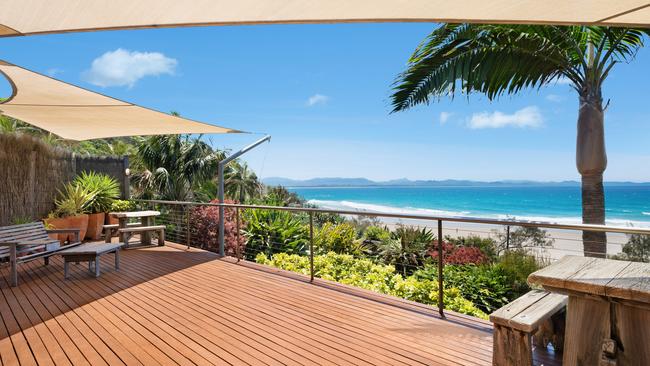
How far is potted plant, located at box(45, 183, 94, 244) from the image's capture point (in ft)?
23.2

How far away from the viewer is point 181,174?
14820mm

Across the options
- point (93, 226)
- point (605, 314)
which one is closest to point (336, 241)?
point (93, 226)

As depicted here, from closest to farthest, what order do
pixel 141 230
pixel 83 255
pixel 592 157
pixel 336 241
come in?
pixel 83 255, pixel 592 157, pixel 141 230, pixel 336 241

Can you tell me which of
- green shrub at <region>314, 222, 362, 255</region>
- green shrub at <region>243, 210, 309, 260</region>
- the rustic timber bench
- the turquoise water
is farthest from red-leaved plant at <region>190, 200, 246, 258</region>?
the turquoise water

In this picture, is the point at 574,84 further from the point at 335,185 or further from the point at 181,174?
the point at 335,185

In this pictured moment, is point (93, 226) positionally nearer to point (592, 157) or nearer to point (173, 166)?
point (173, 166)

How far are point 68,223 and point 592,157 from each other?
8.56 meters

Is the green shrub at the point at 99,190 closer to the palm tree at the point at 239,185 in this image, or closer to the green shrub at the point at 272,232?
the green shrub at the point at 272,232

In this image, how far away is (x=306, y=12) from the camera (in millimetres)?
2189

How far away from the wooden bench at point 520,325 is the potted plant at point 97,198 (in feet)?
25.6

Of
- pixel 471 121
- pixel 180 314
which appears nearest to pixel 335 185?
pixel 471 121

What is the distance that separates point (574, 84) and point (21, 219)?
887 centimetres

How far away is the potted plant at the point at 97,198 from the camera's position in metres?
7.78

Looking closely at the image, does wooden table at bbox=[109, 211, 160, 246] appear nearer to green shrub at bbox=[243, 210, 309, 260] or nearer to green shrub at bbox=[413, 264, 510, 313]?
green shrub at bbox=[243, 210, 309, 260]
